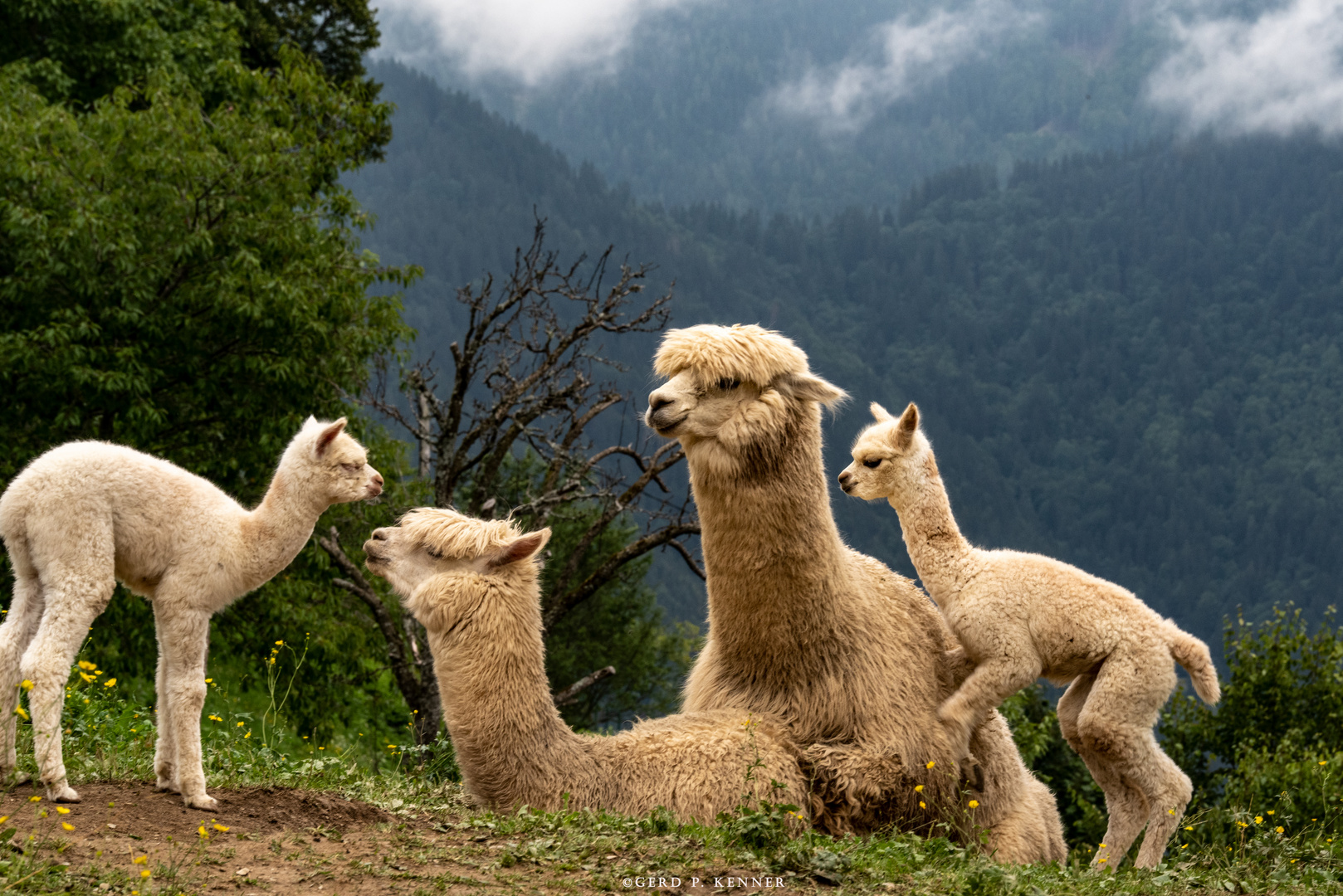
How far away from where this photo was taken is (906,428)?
5.91 meters

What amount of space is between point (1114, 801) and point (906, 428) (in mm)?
2073

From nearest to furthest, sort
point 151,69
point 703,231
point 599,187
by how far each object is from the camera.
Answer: point 151,69
point 599,187
point 703,231

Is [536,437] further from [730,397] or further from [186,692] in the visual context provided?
[186,692]

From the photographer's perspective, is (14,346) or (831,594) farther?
(14,346)

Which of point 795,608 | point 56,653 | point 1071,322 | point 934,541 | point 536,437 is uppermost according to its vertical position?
point 1071,322

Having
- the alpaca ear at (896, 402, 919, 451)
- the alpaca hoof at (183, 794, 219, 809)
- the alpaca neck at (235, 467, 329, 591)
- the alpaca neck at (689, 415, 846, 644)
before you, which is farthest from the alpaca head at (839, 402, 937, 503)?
the alpaca hoof at (183, 794, 219, 809)

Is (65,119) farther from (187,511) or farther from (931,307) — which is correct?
(931,307)

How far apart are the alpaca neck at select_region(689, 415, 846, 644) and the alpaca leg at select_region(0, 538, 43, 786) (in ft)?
9.26

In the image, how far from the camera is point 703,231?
17962 cm

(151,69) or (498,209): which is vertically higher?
(498,209)

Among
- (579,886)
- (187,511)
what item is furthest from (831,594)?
(187,511)

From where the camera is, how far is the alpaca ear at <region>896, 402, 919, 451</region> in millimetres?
5828

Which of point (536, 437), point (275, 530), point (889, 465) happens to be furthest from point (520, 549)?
point (536, 437)

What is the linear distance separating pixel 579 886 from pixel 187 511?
2203 mm
